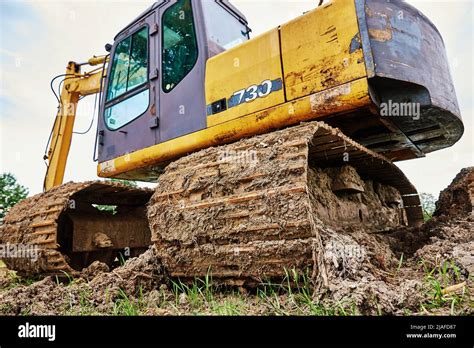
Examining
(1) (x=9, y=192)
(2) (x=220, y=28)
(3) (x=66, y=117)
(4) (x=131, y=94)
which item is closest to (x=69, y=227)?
(4) (x=131, y=94)

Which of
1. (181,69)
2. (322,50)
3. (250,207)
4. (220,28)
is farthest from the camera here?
(220,28)

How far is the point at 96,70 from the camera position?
193 inches

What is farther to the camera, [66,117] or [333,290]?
[66,117]

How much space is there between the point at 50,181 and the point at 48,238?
2.09 meters

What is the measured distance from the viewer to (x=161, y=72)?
3203mm

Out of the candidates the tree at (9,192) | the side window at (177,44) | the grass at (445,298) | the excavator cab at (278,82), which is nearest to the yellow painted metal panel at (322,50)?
the excavator cab at (278,82)

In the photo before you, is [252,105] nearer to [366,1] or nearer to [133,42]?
[366,1]

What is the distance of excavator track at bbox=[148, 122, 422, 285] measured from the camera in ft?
5.88

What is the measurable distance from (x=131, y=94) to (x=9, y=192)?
10182 mm

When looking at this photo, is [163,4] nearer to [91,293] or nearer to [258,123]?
[258,123]

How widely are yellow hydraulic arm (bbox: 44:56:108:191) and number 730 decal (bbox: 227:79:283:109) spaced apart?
104 inches

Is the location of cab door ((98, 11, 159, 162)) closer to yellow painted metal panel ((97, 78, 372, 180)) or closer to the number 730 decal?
yellow painted metal panel ((97, 78, 372, 180))

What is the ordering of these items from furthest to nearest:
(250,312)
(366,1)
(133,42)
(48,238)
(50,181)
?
(50,181), (133,42), (48,238), (366,1), (250,312)
